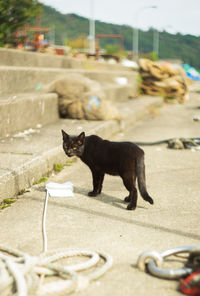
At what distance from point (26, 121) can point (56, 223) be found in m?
3.82

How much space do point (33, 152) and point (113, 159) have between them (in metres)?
1.62

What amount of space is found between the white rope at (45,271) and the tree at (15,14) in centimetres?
761

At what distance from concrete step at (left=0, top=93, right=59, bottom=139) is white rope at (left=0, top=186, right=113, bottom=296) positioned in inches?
148

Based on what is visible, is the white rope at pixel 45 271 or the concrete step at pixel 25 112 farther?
the concrete step at pixel 25 112

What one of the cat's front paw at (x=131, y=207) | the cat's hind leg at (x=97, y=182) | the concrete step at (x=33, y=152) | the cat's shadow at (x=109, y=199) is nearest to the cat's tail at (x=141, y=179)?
the cat's front paw at (x=131, y=207)

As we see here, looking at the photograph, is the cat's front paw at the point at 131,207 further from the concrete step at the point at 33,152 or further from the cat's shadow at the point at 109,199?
the concrete step at the point at 33,152

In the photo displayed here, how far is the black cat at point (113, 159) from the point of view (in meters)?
3.86

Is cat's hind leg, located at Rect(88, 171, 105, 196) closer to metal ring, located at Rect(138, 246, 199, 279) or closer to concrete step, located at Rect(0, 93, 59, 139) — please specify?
metal ring, located at Rect(138, 246, 199, 279)

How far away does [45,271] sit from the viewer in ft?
8.00

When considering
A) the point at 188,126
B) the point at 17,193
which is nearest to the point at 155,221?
the point at 17,193

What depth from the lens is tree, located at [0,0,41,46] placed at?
372 inches

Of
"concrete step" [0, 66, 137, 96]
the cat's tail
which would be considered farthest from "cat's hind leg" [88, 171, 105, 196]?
"concrete step" [0, 66, 137, 96]

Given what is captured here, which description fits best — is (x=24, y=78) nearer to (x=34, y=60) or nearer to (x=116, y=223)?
(x=34, y=60)

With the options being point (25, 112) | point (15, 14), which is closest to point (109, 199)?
point (25, 112)
